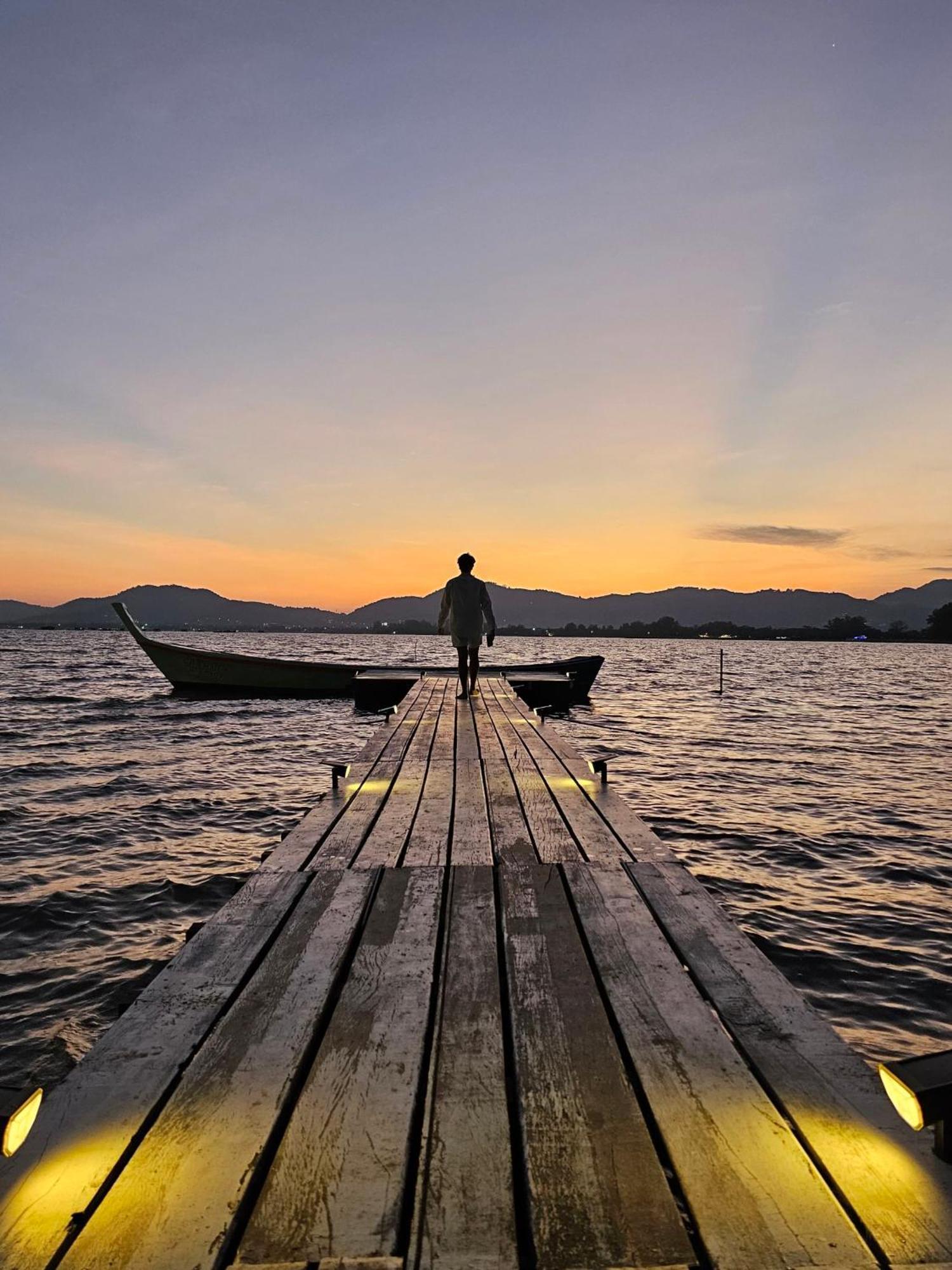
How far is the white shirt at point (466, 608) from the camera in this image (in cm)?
1143

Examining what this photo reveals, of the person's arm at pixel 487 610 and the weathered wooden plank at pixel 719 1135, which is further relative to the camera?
the person's arm at pixel 487 610

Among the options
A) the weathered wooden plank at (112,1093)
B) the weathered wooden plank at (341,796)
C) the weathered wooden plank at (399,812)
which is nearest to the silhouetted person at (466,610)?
the weathered wooden plank at (341,796)

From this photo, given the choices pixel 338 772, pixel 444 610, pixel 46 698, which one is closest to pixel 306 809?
pixel 444 610

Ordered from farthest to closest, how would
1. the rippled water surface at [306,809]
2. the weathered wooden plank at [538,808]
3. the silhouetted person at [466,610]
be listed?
the silhouetted person at [466,610], the rippled water surface at [306,809], the weathered wooden plank at [538,808]

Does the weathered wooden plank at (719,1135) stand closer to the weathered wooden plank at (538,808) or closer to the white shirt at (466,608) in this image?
the weathered wooden plank at (538,808)

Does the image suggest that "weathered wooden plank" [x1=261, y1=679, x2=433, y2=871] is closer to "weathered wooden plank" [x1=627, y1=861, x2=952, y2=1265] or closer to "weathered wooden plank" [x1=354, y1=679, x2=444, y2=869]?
"weathered wooden plank" [x1=354, y1=679, x2=444, y2=869]

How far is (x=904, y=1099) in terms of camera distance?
1811 millimetres

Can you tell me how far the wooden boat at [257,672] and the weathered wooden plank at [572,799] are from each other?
39.8 feet

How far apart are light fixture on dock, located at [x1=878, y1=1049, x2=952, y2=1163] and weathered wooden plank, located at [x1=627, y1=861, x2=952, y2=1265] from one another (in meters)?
0.09

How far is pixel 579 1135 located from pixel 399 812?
3.67 m

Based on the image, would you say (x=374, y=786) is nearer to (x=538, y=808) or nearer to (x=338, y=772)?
(x=338, y=772)

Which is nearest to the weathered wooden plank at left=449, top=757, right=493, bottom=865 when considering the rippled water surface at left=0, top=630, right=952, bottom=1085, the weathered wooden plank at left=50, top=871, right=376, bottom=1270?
the weathered wooden plank at left=50, top=871, right=376, bottom=1270

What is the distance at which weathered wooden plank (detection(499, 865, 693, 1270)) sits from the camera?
61.7 inches

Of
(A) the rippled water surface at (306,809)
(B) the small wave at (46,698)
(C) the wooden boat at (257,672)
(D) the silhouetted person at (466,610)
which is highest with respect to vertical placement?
(D) the silhouetted person at (466,610)
